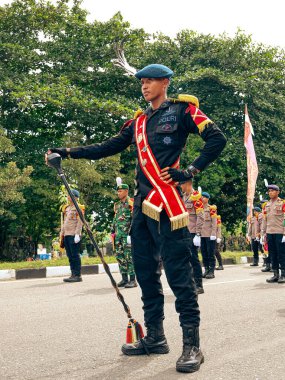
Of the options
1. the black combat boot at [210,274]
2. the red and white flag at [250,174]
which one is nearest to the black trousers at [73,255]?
the black combat boot at [210,274]

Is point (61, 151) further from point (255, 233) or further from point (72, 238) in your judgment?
point (255, 233)

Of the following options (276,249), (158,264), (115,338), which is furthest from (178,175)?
(276,249)

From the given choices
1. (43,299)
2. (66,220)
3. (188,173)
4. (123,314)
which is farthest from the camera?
(66,220)

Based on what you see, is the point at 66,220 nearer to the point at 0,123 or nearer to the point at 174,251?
the point at 174,251

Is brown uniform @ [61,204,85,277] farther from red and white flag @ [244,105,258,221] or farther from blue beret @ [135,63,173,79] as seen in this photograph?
red and white flag @ [244,105,258,221]

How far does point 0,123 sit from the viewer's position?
75.9 ft

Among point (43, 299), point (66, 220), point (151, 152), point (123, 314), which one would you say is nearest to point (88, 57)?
point (66, 220)

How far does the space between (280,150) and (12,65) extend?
11752mm

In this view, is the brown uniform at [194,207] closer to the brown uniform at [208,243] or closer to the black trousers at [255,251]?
the brown uniform at [208,243]

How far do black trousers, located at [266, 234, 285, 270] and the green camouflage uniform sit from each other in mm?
2657

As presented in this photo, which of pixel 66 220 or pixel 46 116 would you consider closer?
pixel 66 220

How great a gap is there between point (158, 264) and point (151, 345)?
0.58 metres

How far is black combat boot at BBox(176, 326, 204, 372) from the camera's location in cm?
365

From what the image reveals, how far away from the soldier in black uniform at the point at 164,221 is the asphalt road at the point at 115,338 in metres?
0.24
